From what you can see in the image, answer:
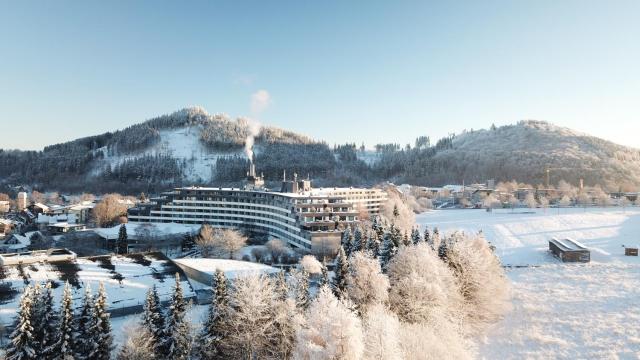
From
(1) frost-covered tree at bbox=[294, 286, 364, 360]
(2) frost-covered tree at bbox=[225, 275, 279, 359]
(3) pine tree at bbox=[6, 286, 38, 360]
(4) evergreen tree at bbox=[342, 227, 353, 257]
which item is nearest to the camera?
(1) frost-covered tree at bbox=[294, 286, 364, 360]

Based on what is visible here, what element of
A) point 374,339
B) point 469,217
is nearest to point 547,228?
point 469,217

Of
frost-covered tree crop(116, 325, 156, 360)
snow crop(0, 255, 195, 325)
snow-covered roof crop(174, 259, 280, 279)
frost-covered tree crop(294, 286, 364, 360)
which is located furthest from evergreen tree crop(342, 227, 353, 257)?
frost-covered tree crop(116, 325, 156, 360)

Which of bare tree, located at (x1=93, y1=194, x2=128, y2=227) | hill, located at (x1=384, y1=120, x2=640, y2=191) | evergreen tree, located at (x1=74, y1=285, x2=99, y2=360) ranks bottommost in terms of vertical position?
evergreen tree, located at (x1=74, y1=285, x2=99, y2=360)

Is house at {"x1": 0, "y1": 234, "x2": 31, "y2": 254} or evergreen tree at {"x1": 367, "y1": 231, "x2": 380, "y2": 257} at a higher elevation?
evergreen tree at {"x1": 367, "y1": 231, "x2": 380, "y2": 257}

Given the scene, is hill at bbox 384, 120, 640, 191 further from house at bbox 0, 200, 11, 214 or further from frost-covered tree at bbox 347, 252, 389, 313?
house at bbox 0, 200, 11, 214

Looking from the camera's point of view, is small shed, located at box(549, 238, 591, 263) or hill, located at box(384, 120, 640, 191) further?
hill, located at box(384, 120, 640, 191)

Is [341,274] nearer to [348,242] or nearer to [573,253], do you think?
[348,242]

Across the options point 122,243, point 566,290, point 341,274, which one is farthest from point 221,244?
point 566,290

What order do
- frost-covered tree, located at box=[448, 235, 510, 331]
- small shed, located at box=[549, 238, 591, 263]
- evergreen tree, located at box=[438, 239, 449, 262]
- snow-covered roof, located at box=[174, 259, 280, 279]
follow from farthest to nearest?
1. small shed, located at box=[549, 238, 591, 263]
2. snow-covered roof, located at box=[174, 259, 280, 279]
3. evergreen tree, located at box=[438, 239, 449, 262]
4. frost-covered tree, located at box=[448, 235, 510, 331]
